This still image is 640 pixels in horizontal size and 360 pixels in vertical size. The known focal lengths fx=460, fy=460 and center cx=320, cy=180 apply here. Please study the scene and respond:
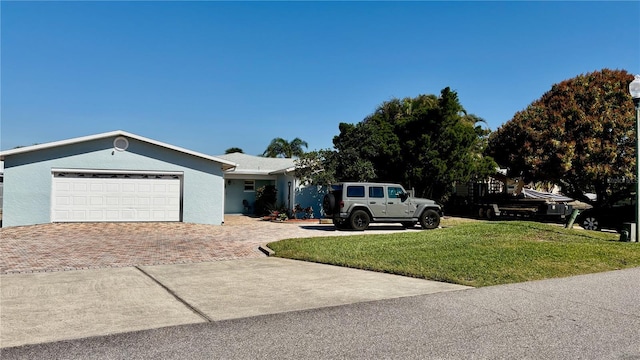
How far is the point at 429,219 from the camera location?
17969 mm

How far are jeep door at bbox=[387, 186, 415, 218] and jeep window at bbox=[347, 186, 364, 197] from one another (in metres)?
1.13

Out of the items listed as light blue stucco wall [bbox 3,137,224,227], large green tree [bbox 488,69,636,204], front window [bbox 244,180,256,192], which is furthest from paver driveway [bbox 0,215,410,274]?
large green tree [bbox 488,69,636,204]

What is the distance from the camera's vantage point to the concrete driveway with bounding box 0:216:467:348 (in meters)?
5.52

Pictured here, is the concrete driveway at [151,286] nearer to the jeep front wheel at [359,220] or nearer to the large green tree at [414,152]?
the jeep front wheel at [359,220]

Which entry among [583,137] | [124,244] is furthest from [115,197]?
[583,137]

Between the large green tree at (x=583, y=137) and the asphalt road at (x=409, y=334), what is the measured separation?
18.8 meters

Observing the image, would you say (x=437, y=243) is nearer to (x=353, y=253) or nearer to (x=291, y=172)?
(x=353, y=253)

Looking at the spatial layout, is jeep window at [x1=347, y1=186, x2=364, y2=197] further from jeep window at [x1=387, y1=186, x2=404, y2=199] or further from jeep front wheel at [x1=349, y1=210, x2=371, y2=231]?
jeep window at [x1=387, y1=186, x2=404, y2=199]

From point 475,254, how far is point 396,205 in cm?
771

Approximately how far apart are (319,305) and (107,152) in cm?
1562

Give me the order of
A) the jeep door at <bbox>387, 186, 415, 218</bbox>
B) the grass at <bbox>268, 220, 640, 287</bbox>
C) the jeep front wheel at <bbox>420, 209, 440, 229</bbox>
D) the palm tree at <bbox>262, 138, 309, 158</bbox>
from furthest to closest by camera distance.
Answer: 1. the palm tree at <bbox>262, 138, 309, 158</bbox>
2. the jeep front wheel at <bbox>420, 209, 440, 229</bbox>
3. the jeep door at <bbox>387, 186, 415, 218</bbox>
4. the grass at <bbox>268, 220, 640, 287</bbox>

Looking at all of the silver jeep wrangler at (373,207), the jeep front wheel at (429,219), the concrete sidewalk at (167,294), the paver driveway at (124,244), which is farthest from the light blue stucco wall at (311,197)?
the concrete sidewalk at (167,294)

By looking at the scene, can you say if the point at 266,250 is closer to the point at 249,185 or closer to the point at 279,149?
the point at 249,185

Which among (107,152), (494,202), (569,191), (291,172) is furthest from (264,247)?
(569,191)
